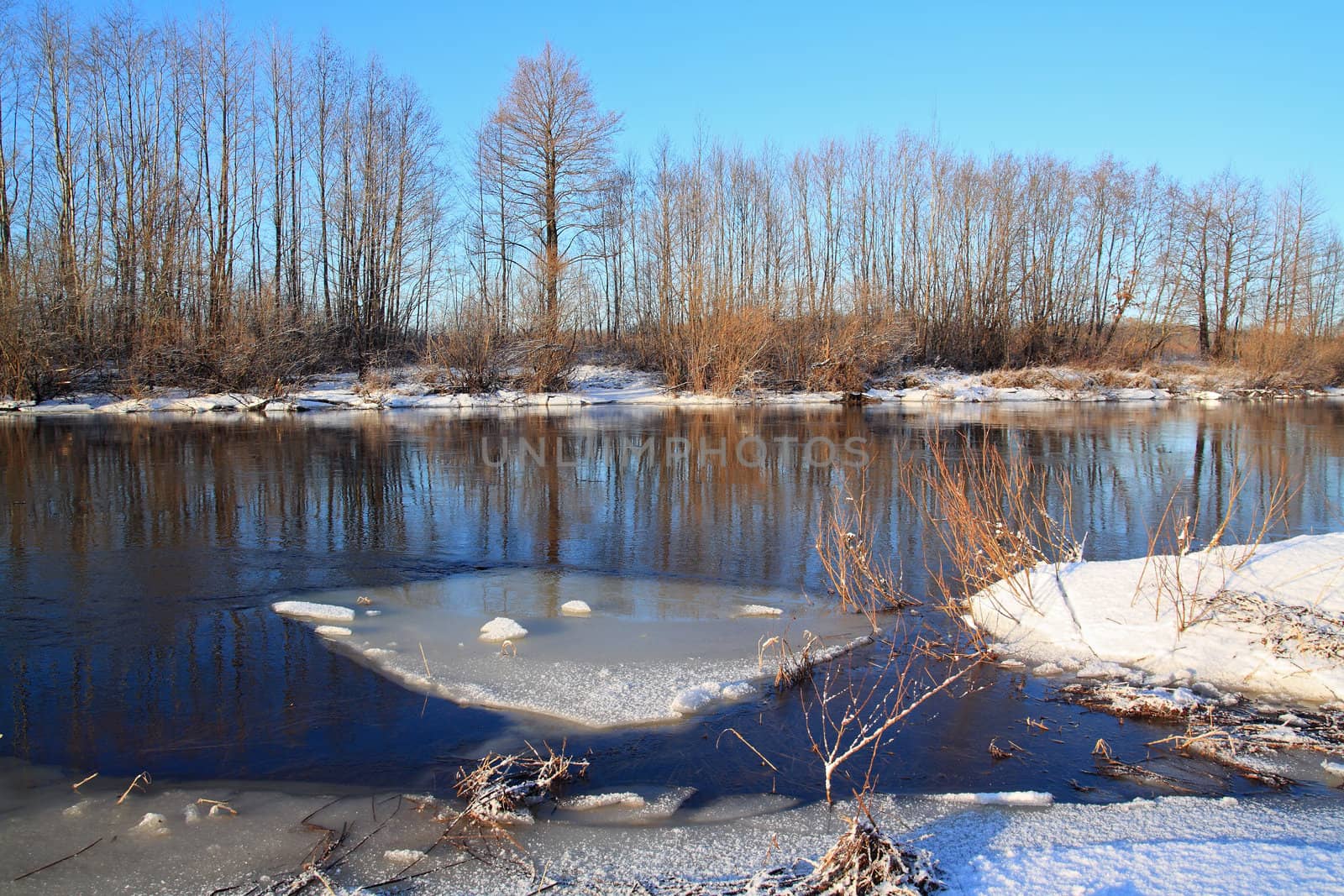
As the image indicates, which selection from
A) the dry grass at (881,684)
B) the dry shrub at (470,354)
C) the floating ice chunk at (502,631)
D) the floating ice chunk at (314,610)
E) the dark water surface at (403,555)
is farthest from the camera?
the dry shrub at (470,354)

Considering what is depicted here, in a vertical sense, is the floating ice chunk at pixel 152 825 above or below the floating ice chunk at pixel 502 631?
below

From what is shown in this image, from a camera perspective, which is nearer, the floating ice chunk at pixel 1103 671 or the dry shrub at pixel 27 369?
the floating ice chunk at pixel 1103 671

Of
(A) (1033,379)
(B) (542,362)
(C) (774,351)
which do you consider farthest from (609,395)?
(A) (1033,379)

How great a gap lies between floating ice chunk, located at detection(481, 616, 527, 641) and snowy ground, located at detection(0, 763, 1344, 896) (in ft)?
5.94

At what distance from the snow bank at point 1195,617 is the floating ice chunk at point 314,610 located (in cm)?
411

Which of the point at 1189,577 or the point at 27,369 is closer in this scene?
the point at 1189,577

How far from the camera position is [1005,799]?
315 cm

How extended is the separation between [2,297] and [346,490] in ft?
63.0

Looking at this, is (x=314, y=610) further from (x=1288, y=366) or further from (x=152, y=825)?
(x=1288, y=366)

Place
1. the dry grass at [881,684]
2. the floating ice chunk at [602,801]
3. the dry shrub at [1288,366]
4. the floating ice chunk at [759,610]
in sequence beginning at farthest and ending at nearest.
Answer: the dry shrub at [1288,366] → the floating ice chunk at [759,610] → the dry grass at [881,684] → the floating ice chunk at [602,801]

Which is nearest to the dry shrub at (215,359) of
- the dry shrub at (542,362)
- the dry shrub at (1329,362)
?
the dry shrub at (542,362)

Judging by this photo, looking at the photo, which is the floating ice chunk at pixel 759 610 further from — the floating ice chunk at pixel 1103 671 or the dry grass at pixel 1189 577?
the dry grass at pixel 1189 577

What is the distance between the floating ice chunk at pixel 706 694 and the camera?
4.04m

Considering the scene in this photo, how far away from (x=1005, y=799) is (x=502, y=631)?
3.02 meters
